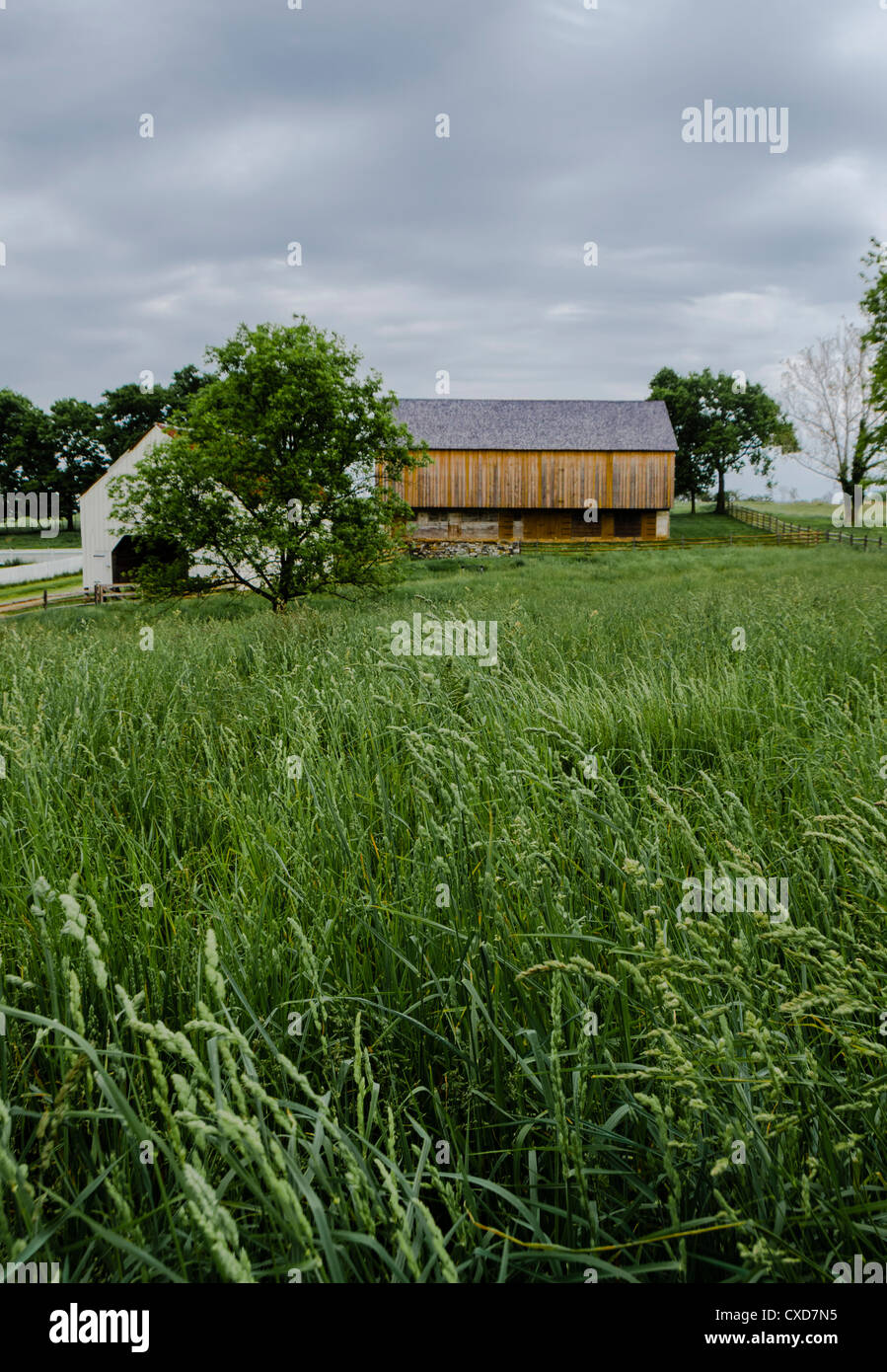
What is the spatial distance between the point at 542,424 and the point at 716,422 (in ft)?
83.7

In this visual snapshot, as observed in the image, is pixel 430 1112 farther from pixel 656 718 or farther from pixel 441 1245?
pixel 656 718

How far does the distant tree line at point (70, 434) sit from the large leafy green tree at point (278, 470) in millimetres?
57329

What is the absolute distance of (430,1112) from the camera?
1.84 metres

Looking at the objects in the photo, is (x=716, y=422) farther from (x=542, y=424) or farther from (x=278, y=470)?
(x=278, y=470)

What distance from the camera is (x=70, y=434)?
232 ft

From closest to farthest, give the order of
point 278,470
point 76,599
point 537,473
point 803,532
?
point 278,470 < point 76,599 < point 537,473 < point 803,532

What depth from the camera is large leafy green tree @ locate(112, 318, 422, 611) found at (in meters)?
18.3

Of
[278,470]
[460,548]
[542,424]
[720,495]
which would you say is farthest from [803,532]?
[278,470]

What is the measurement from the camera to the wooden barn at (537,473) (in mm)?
48375

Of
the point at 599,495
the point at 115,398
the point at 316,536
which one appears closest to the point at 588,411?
the point at 599,495

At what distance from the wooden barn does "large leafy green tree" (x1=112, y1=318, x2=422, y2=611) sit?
28619mm

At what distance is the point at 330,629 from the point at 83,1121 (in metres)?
7.67

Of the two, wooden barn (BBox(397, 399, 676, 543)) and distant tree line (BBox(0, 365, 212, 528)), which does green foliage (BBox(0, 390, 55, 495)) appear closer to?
distant tree line (BBox(0, 365, 212, 528))

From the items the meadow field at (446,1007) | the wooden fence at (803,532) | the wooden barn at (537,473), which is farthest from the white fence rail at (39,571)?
the meadow field at (446,1007)
